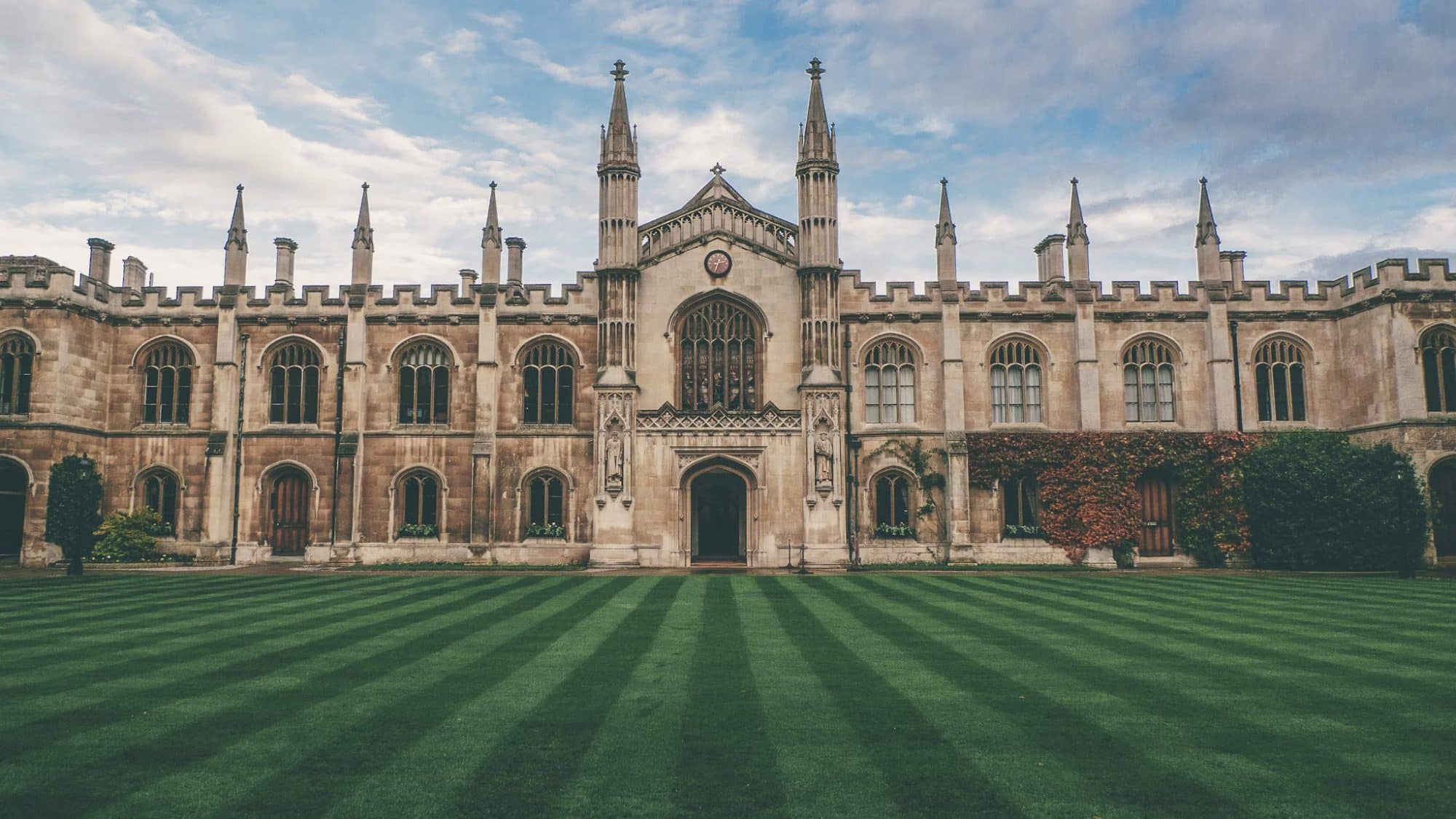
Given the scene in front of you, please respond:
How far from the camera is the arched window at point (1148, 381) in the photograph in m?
32.0

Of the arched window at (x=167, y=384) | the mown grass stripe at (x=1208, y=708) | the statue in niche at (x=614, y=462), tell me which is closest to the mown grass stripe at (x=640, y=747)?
the mown grass stripe at (x=1208, y=708)

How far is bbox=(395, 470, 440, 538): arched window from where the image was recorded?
32000 millimetres

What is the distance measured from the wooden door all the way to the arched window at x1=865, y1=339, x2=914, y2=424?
28.5ft

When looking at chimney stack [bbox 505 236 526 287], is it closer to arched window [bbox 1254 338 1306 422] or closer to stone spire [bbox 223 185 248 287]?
stone spire [bbox 223 185 248 287]

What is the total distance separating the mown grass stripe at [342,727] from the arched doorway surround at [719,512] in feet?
54.8

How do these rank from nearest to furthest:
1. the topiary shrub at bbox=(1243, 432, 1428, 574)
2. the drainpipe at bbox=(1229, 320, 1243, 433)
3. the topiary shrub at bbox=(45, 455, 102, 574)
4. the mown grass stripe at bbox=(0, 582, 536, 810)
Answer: the mown grass stripe at bbox=(0, 582, 536, 810), the topiary shrub at bbox=(1243, 432, 1428, 574), the topiary shrub at bbox=(45, 455, 102, 574), the drainpipe at bbox=(1229, 320, 1243, 433)

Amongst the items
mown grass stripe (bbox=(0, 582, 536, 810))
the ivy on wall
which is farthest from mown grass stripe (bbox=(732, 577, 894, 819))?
the ivy on wall

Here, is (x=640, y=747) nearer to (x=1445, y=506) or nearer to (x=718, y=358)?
(x=718, y=358)

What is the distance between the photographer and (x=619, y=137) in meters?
31.7

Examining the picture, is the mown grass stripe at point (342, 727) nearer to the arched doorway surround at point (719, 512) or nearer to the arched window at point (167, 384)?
the arched doorway surround at point (719, 512)

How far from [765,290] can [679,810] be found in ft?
86.2

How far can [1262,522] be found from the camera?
2952 cm

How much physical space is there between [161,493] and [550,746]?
31216mm

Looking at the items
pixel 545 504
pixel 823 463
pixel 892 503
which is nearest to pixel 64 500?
pixel 545 504
